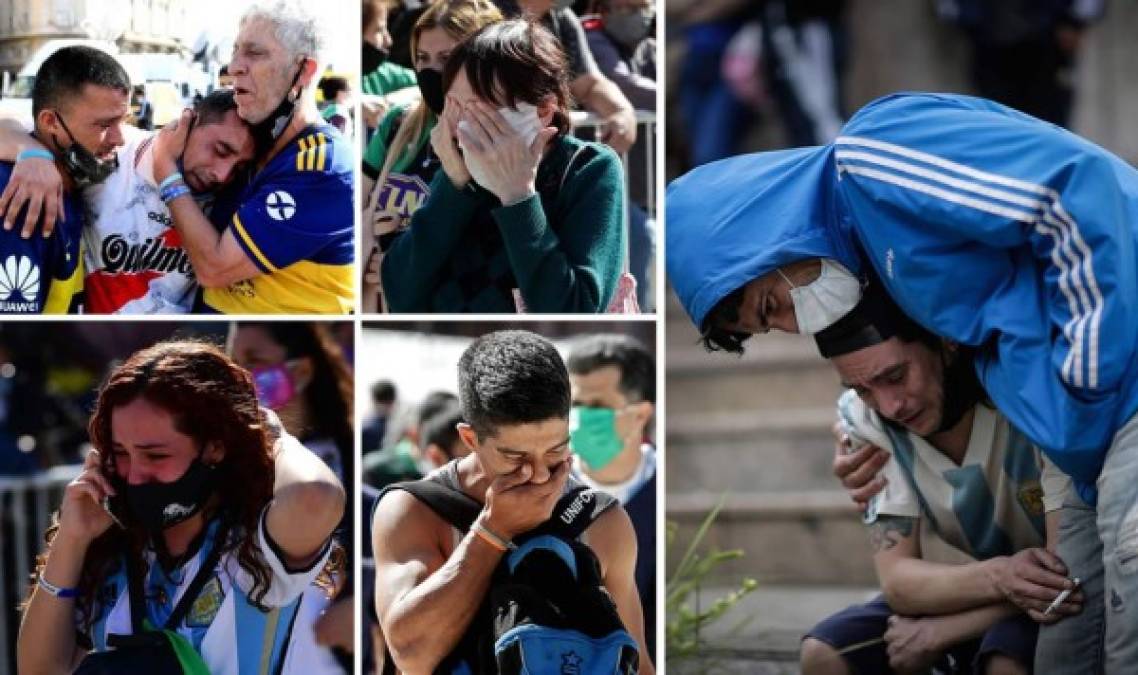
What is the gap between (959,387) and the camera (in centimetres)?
417

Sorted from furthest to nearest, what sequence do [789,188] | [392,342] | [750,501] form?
1. [750,501]
2. [392,342]
3. [789,188]

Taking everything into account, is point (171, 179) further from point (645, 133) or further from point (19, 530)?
point (19, 530)

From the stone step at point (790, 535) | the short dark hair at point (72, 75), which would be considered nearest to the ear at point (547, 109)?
the short dark hair at point (72, 75)

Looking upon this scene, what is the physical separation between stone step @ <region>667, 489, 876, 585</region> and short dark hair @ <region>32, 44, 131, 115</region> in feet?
9.57

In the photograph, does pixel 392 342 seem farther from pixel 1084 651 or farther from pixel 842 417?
pixel 1084 651

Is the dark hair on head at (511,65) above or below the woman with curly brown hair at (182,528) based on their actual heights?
above

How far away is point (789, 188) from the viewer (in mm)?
4023

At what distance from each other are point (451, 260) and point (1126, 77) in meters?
3.74

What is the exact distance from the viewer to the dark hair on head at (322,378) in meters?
4.20

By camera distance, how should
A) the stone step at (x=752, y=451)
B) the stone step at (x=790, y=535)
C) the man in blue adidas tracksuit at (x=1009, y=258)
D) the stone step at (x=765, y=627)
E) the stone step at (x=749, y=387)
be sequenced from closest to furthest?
the man in blue adidas tracksuit at (x=1009, y=258) < the stone step at (x=765, y=627) < the stone step at (x=790, y=535) < the stone step at (x=752, y=451) < the stone step at (x=749, y=387)

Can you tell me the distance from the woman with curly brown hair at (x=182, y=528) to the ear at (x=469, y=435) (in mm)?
278

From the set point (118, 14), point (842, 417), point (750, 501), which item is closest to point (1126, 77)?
point (750, 501)

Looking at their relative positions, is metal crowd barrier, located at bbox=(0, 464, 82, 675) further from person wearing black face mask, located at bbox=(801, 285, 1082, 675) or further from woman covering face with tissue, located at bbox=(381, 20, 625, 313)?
person wearing black face mask, located at bbox=(801, 285, 1082, 675)

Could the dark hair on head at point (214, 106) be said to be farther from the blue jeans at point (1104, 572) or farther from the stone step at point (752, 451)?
the stone step at point (752, 451)
